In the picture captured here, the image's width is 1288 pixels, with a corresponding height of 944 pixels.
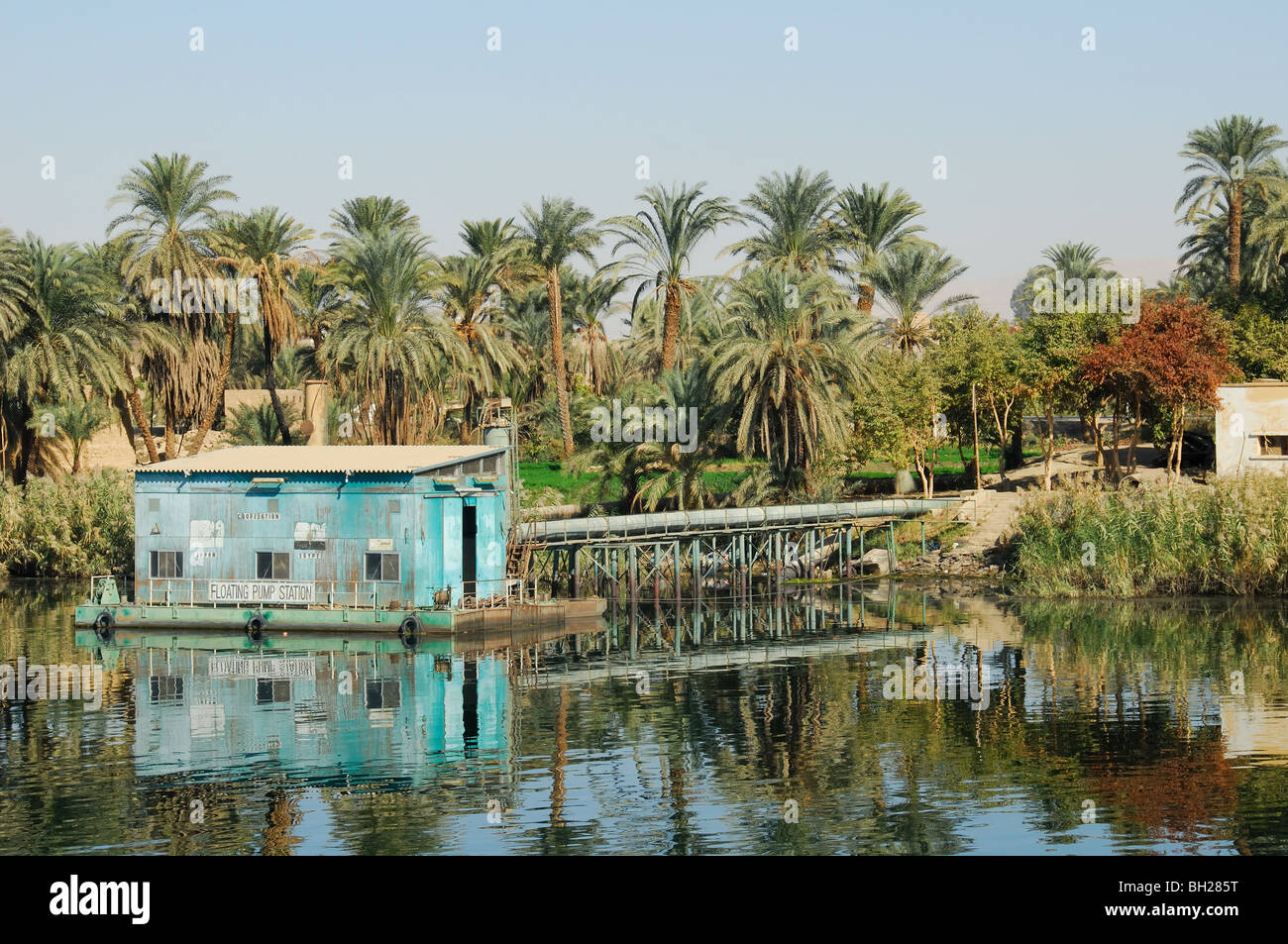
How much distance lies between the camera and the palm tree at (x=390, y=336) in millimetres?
68750

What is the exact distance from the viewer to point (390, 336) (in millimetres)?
69562

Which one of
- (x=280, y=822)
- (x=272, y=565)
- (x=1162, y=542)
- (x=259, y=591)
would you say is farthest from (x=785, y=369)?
(x=280, y=822)

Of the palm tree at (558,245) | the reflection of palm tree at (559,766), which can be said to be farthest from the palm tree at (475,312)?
the reflection of palm tree at (559,766)

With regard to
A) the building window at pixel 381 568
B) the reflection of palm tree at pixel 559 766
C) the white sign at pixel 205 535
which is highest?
the white sign at pixel 205 535

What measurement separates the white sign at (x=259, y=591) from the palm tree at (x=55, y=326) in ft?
69.2

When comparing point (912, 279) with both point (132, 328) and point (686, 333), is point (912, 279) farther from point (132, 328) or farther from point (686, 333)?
point (132, 328)

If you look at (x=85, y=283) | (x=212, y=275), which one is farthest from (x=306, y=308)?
(x=85, y=283)

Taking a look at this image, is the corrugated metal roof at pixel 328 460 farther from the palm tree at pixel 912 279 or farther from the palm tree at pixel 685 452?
the palm tree at pixel 912 279

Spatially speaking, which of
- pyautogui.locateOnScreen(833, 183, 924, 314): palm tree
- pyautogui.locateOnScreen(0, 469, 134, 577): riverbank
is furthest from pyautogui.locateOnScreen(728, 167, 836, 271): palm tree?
pyautogui.locateOnScreen(0, 469, 134, 577): riverbank

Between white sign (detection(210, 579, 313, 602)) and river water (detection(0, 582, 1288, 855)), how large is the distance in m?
1.99

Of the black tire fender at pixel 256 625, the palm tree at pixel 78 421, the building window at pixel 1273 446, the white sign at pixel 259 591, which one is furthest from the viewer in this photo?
the palm tree at pixel 78 421

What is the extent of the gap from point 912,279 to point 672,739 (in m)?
50.7

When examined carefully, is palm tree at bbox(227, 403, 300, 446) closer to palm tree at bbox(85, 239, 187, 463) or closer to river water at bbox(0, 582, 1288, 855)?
palm tree at bbox(85, 239, 187, 463)

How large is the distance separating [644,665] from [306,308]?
38.8 metres
